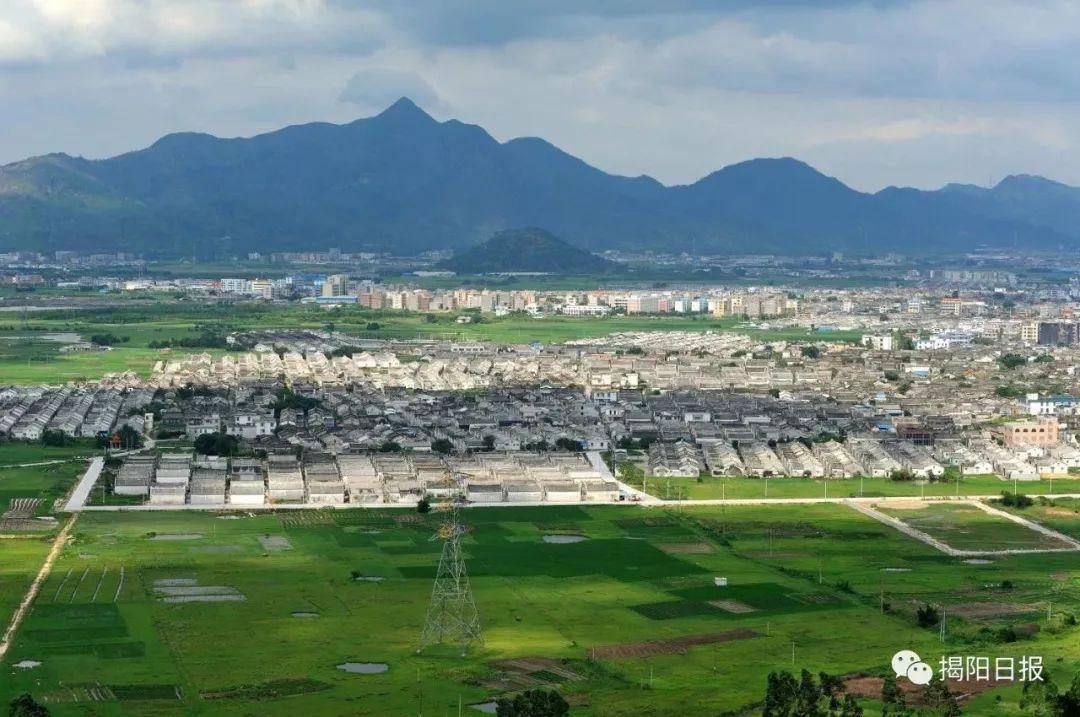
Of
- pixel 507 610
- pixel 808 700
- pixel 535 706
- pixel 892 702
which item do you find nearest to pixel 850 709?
pixel 808 700

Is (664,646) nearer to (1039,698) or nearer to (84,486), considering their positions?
(1039,698)

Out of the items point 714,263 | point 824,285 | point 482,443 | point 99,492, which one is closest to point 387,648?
point 99,492

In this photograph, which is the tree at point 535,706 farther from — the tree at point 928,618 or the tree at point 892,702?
the tree at point 928,618

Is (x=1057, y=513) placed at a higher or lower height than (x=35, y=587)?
lower

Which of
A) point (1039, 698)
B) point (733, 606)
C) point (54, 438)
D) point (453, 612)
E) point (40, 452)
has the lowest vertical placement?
point (40, 452)

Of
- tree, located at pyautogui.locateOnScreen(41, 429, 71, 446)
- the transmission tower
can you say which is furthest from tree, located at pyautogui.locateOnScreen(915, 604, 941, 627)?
tree, located at pyautogui.locateOnScreen(41, 429, 71, 446)

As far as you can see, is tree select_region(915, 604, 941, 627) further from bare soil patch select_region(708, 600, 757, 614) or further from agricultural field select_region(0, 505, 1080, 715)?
bare soil patch select_region(708, 600, 757, 614)

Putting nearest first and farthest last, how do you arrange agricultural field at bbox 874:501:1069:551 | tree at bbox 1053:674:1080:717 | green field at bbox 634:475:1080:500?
1. tree at bbox 1053:674:1080:717
2. agricultural field at bbox 874:501:1069:551
3. green field at bbox 634:475:1080:500
